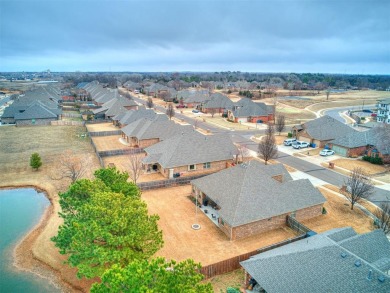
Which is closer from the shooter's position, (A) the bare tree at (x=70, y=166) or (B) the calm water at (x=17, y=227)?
(B) the calm water at (x=17, y=227)

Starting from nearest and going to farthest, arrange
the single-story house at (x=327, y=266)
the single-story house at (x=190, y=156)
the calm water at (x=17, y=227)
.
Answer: the single-story house at (x=327, y=266) → the calm water at (x=17, y=227) → the single-story house at (x=190, y=156)

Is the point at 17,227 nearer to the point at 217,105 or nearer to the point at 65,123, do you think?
the point at 65,123

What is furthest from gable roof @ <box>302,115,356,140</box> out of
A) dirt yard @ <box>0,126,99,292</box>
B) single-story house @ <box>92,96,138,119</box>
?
single-story house @ <box>92,96,138,119</box>

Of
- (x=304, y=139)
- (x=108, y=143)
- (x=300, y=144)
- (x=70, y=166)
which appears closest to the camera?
(x=70, y=166)

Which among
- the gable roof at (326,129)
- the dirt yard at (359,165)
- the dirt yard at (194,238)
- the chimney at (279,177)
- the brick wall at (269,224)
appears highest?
the gable roof at (326,129)

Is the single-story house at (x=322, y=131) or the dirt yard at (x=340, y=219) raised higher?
the single-story house at (x=322, y=131)

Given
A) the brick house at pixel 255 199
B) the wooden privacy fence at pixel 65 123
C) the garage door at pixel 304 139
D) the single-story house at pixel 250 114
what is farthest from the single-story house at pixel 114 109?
the brick house at pixel 255 199

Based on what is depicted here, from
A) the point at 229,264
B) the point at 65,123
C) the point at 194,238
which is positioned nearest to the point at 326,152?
the point at 194,238

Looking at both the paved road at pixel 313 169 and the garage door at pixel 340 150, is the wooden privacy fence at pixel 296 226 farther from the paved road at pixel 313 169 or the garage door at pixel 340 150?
the garage door at pixel 340 150
